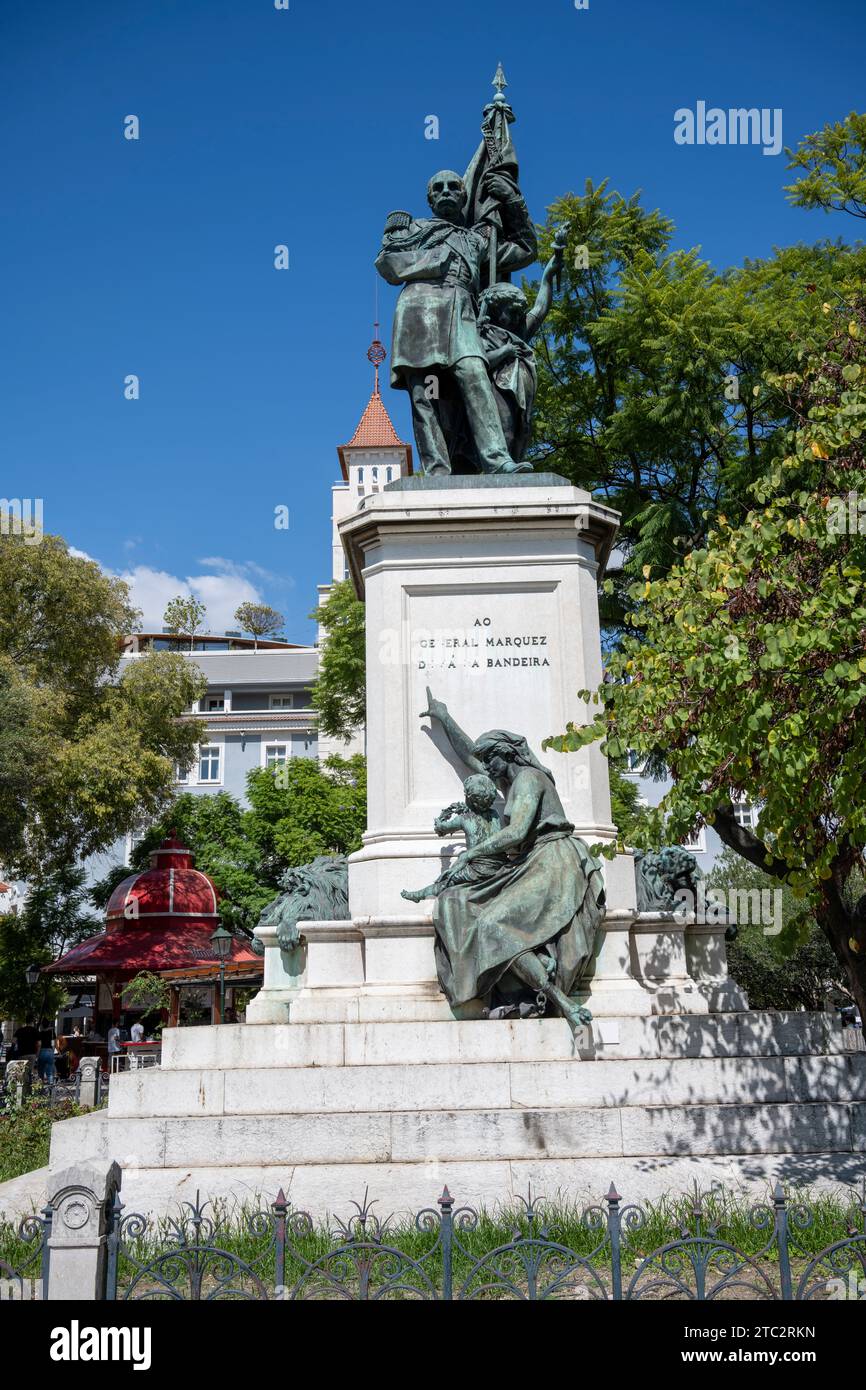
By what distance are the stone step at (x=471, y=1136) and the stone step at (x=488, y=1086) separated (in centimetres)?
21

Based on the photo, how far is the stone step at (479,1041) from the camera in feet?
25.0

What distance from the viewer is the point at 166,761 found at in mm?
29422

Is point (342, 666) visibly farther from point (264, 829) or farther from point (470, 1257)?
point (470, 1257)

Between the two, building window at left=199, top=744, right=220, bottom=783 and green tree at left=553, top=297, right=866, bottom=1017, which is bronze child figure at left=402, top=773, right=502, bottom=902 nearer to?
green tree at left=553, top=297, right=866, bottom=1017

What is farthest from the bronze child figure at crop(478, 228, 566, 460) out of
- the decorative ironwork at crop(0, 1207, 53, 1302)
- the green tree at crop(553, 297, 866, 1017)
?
the decorative ironwork at crop(0, 1207, 53, 1302)

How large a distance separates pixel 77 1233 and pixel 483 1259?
1.60 metres

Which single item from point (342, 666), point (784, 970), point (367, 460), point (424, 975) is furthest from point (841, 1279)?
point (367, 460)

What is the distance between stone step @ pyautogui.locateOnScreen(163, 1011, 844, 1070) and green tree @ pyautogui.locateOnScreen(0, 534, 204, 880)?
19053mm

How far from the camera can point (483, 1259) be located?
4312mm

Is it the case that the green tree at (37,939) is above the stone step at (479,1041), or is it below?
above

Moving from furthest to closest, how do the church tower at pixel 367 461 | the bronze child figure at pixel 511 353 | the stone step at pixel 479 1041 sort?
the church tower at pixel 367 461 → the bronze child figure at pixel 511 353 → the stone step at pixel 479 1041

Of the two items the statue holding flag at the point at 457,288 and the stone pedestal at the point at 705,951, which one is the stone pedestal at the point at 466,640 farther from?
the statue holding flag at the point at 457,288

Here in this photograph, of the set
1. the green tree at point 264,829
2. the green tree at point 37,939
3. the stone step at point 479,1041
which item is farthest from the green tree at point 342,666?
the stone step at point 479,1041

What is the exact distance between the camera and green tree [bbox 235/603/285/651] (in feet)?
296
